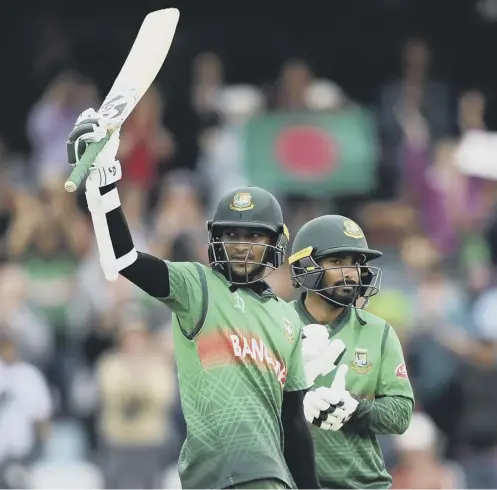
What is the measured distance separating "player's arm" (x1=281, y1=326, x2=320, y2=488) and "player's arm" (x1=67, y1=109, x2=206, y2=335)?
1.79ft

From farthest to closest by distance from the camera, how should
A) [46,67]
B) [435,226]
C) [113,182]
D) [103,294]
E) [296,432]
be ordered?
1. [46,67]
2. [435,226]
3. [103,294]
4. [296,432]
5. [113,182]

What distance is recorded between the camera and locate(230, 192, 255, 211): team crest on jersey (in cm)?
640

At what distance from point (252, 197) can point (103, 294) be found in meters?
6.00

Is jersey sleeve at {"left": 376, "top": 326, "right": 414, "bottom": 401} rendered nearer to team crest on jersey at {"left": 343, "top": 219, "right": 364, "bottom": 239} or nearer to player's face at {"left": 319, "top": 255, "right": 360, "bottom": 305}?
player's face at {"left": 319, "top": 255, "right": 360, "bottom": 305}

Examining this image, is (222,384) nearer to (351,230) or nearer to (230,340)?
(230,340)

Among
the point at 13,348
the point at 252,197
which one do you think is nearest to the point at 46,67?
the point at 13,348

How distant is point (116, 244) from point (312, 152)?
8.36 m

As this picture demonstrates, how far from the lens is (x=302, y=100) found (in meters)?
14.4

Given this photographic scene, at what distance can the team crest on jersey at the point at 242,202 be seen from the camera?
6.40 meters

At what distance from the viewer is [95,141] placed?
5.80 metres

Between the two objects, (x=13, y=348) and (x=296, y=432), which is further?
(x=13, y=348)

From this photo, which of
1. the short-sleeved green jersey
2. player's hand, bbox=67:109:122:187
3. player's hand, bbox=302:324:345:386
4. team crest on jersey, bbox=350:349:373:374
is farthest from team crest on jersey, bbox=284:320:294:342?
player's hand, bbox=67:109:122:187

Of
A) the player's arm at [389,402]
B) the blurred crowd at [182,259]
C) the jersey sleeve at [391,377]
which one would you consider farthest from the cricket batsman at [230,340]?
the blurred crowd at [182,259]

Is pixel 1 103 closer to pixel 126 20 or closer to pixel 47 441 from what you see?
pixel 126 20
